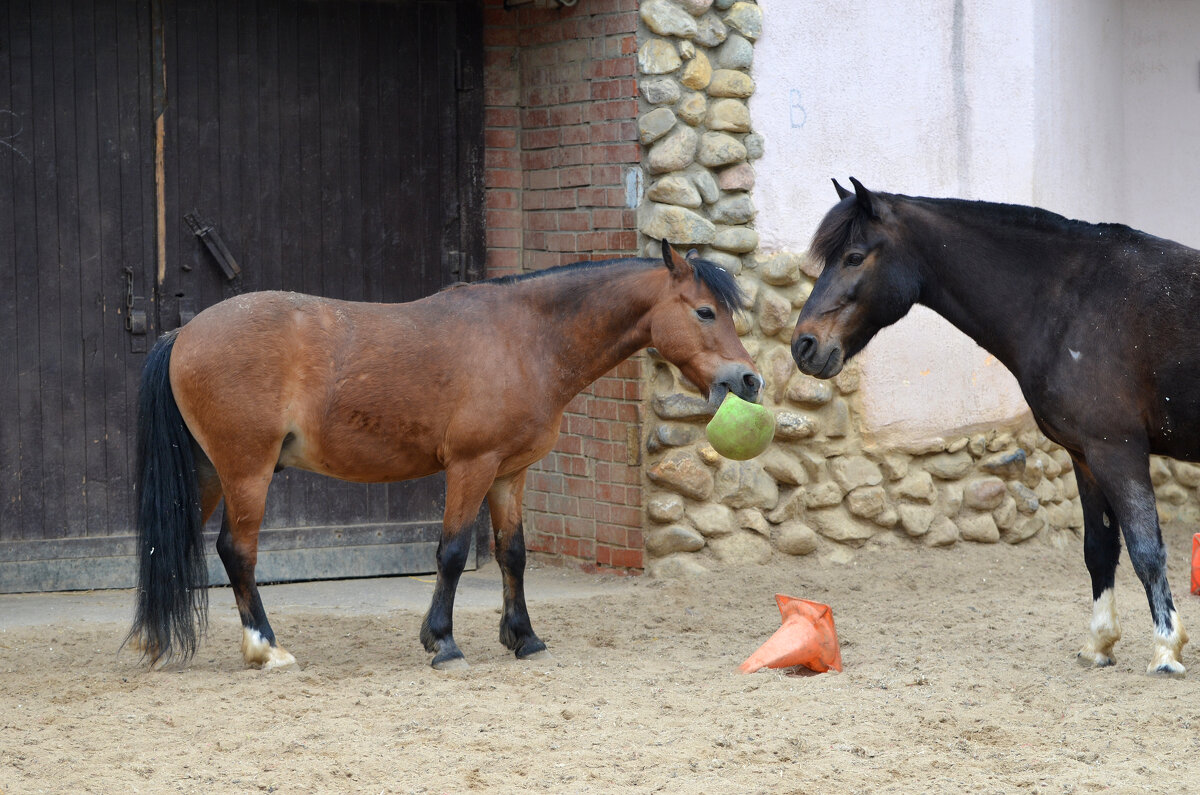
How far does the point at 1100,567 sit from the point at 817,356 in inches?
54.2

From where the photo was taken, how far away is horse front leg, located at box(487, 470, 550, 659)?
528cm

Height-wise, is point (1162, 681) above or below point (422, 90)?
below

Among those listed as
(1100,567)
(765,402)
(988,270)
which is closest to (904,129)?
(765,402)

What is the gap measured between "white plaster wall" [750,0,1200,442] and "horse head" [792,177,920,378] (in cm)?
162

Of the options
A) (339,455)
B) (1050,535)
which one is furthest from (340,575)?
(1050,535)

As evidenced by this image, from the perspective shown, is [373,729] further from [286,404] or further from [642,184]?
[642,184]

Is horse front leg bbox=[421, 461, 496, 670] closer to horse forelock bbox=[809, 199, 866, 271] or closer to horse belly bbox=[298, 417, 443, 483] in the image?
horse belly bbox=[298, 417, 443, 483]

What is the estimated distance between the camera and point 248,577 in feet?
16.2

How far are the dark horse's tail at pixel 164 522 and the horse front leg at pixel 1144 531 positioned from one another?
10.9 feet

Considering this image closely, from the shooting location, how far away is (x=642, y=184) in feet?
21.4

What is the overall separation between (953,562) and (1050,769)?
3.09 m

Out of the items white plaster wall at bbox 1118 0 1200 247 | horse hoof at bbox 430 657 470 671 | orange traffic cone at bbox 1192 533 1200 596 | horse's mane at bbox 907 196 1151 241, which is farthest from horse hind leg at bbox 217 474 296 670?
white plaster wall at bbox 1118 0 1200 247

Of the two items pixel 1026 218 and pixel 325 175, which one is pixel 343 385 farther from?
pixel 1026 218

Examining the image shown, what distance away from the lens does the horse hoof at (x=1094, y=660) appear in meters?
5.08
